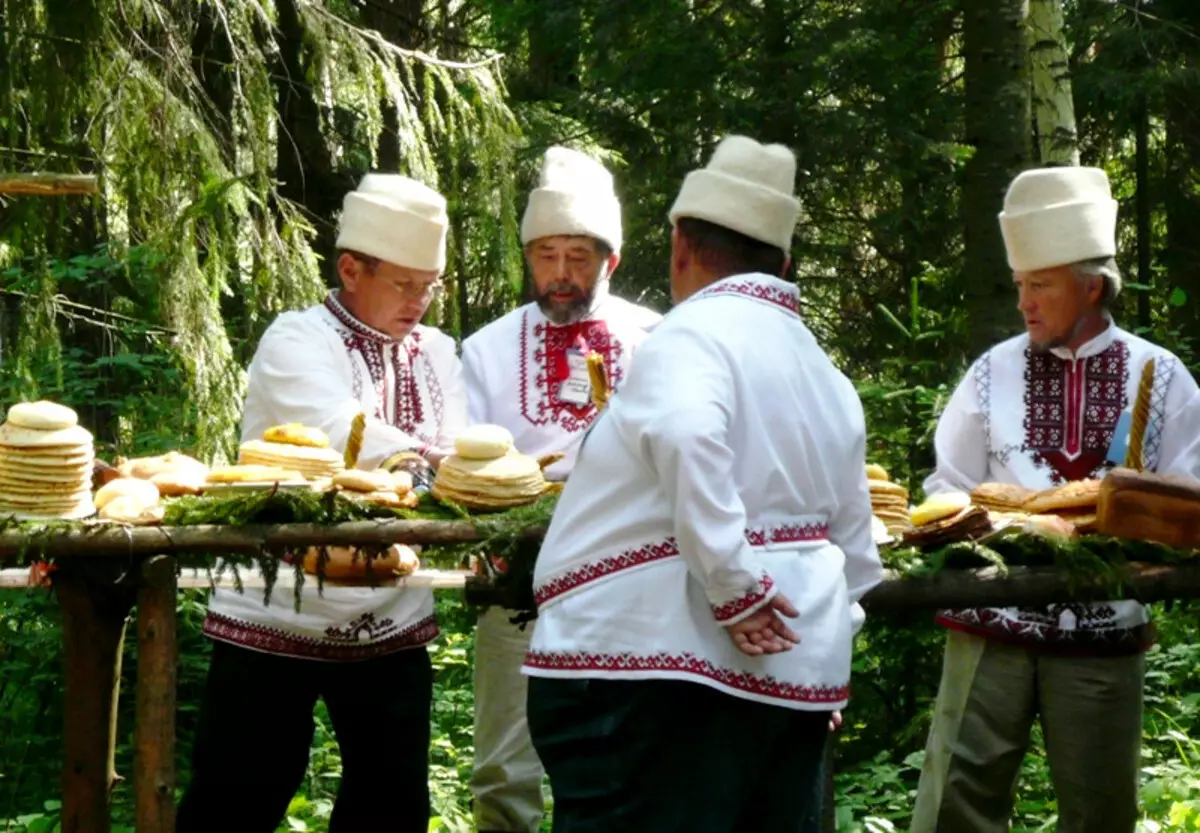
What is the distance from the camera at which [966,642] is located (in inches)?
177

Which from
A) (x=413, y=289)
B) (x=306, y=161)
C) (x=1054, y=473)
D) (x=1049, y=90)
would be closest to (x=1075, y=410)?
(x=1054, y=473)

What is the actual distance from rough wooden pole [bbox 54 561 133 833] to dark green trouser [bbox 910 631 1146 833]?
213 centimetres

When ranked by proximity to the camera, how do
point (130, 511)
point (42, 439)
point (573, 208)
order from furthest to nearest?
1. point (573, 208)
2. point (42, 439)
3. point (130, 511)

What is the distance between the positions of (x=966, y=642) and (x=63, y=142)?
3.43 meters

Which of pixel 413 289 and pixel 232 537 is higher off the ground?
pixel 413 289

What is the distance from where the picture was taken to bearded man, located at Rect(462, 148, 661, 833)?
16.9 ft

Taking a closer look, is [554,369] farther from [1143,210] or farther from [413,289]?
[1143,210]

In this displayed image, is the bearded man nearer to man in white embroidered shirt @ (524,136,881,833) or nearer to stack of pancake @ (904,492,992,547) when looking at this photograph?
stack of pancake @ (904,492,992,547)

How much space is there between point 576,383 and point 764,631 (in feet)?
7.42

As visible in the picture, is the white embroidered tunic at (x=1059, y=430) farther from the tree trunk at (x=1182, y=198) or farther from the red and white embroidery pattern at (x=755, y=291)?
the tree trunk at (x=1182, y=198)

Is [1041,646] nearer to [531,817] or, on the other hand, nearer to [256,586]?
[531,817]

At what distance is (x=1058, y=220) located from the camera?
4586mm

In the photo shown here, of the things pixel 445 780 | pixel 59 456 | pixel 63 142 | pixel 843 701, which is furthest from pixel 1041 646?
pixel 63 142

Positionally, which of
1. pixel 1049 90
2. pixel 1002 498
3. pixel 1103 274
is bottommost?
pixel 1002 498
